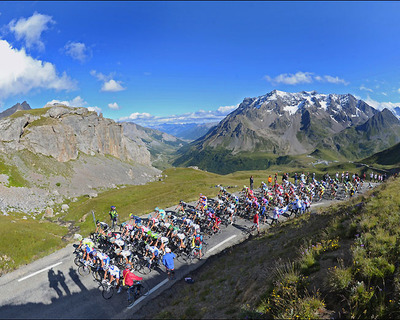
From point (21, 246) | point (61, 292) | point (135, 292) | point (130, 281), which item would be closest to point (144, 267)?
point (135, 292)

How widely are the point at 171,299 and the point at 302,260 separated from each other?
9.50m

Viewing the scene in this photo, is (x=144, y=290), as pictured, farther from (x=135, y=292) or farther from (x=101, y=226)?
(x=101, y=226)

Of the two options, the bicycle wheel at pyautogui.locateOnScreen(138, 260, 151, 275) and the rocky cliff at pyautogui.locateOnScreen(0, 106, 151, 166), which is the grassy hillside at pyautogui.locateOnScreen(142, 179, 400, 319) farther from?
the rocky cliff at pyautogui.locateOnScreen(0, 106, 151, 166)

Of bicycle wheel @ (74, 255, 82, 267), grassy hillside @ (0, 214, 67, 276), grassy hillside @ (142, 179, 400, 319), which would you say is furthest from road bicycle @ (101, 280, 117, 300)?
grassy hillside @ (0, 214, 67, 276)

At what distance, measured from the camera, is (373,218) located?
12.1 metres

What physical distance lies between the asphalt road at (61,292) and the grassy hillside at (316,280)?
1882mm

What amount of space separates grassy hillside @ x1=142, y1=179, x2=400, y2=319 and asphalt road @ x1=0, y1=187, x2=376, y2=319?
188 cm

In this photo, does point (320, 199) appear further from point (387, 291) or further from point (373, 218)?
point (387, 291)

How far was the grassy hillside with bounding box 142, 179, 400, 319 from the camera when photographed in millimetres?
7852

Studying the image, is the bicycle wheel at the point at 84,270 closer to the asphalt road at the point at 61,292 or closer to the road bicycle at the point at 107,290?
the asphalt road at the point at 61,292

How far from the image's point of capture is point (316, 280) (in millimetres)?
9812

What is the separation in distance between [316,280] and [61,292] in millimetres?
18173

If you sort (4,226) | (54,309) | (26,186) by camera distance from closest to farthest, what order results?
1. (54,309)
2. (4,226)
3. (26,186)

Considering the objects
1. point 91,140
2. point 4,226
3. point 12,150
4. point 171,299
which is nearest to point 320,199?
point 171,299
